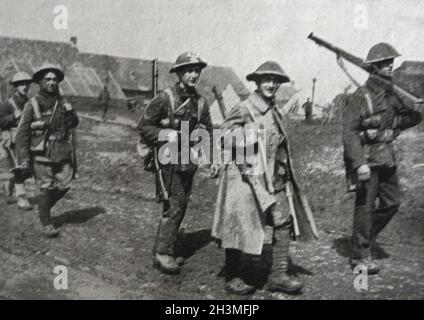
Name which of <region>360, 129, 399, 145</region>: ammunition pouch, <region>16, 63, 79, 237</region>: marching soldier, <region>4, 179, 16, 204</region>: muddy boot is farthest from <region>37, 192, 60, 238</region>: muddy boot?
<region>360, 129, 399, 145</region>: ammunition pouch

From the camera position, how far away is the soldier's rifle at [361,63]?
199 inches

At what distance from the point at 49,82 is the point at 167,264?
2.56 metres

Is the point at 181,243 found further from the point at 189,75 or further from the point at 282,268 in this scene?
the point at 189,75

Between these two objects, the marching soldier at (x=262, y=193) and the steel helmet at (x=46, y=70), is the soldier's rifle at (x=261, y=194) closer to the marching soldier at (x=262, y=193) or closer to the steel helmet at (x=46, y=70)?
the marching soldier at (x=262, y=193)

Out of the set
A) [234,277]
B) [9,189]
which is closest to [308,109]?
[234,277]

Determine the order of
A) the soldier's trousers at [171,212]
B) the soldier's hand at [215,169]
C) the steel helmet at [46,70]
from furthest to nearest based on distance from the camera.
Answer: the steel helmet at [46,70] < the soldier's trousers at [171,212] < the soldier's hand at [215,169]

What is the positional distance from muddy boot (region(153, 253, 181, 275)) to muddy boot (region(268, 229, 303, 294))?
0.95 meters

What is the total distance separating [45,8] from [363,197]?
4237mm

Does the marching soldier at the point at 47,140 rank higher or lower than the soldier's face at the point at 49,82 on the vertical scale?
lower

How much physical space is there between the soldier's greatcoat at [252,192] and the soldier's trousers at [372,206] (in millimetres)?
710

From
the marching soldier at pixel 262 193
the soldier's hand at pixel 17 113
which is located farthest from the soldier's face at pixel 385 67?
the soldier's hand at pixel 17 113

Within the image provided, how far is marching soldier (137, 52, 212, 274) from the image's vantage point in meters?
4.79

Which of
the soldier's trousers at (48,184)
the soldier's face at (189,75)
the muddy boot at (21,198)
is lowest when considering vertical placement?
the muddy boot at (21,198)

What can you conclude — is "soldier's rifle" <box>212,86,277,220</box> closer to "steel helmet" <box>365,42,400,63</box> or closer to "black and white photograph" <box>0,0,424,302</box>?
"black and white photograph" <box>0,0,424,302</box>
